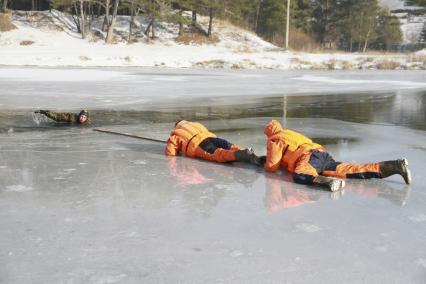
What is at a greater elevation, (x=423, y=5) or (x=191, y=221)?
(x=423, y=5)

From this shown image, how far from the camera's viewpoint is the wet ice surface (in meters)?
2.51

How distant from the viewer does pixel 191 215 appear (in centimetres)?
334

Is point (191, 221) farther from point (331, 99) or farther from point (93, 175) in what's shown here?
point (331, 99)

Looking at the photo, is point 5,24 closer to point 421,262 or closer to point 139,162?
point 139,162

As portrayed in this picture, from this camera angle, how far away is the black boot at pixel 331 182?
3.97m

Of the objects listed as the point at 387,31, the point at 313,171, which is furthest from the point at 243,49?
the point at 313,171

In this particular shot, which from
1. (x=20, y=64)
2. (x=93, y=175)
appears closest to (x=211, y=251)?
(x=93, y=175)

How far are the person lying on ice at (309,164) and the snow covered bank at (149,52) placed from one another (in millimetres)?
22103

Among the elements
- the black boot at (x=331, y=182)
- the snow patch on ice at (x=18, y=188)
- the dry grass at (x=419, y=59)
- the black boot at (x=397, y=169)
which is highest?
the dry grass at (x=419, y=59)

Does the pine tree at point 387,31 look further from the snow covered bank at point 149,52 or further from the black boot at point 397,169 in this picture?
the black boot at point 397,169

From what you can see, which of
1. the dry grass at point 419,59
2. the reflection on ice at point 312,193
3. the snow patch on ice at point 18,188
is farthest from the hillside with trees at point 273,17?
the reflection on ice at point 312,193

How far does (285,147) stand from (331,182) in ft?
2.21

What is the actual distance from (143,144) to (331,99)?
7178mm

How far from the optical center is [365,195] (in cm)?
392
